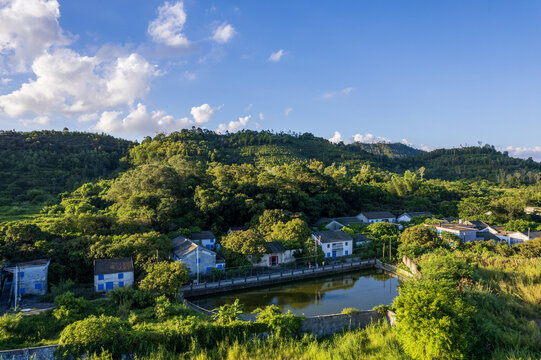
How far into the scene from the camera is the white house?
2753cm

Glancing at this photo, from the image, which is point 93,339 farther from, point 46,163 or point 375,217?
point 46,163

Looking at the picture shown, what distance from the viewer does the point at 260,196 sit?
3481 cm

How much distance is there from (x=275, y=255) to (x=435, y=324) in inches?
705

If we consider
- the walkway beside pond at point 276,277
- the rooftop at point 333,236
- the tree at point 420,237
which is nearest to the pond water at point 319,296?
the walkway beside pond at point 276,277

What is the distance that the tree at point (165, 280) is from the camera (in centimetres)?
1667

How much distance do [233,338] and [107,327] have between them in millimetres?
4236

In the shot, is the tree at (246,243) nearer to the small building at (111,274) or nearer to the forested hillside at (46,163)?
the small building at (111,274)

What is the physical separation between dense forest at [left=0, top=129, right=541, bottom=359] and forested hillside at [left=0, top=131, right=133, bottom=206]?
0.85 ft

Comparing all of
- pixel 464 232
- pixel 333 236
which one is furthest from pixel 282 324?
pixel 464 232

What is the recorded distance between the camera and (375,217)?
1594 inches

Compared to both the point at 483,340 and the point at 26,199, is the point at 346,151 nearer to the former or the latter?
the point at 26,199

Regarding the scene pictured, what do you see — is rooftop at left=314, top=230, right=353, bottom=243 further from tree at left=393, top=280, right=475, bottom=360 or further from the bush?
the bush

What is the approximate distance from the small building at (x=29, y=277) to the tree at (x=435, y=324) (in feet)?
67.7

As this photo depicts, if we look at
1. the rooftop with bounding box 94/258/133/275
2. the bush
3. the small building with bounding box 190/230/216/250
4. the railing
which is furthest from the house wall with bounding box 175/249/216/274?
the bush
